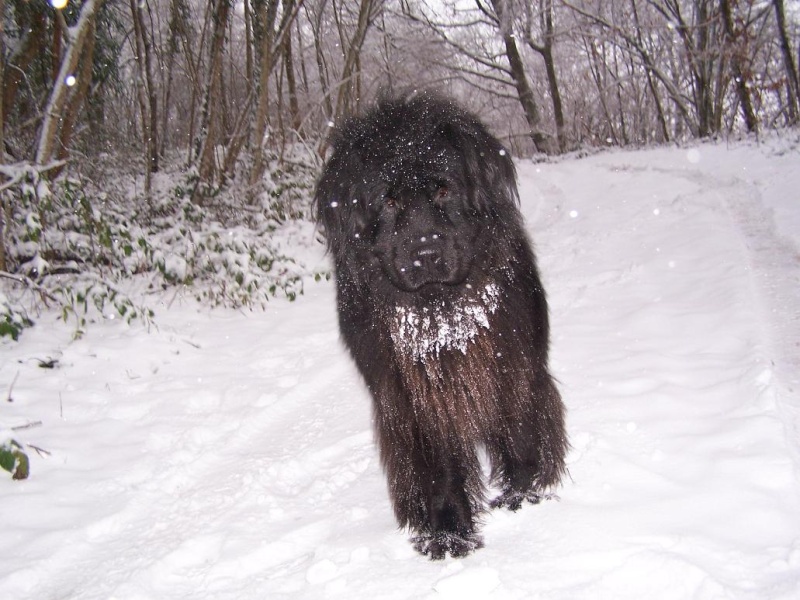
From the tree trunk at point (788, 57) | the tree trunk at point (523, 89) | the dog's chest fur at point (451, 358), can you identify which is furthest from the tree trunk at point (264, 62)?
the tree trunk at point (788, 57)

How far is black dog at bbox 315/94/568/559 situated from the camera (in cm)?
206

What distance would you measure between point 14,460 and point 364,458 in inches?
63.0

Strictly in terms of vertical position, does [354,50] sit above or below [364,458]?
above

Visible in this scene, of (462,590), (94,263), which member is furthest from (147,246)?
(462,590)

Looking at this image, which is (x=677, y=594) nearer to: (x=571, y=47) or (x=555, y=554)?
(x=555, y=554)

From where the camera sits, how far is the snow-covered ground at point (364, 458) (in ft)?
6.16

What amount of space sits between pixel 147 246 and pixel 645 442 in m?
4.43

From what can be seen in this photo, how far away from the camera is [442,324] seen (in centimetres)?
209

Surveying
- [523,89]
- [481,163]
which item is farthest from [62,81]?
[523,89]

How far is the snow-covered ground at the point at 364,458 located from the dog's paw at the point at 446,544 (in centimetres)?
5

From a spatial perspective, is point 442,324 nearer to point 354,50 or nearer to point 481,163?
point 481,163

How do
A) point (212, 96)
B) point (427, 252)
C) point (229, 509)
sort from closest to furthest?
point (427, 252) < point (229, 509) < point (212, 96)

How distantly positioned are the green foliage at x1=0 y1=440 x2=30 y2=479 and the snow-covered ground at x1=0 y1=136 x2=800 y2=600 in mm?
84

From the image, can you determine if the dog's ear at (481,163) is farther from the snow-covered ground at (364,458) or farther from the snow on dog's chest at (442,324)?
the snow-covered ground at (364,458)
